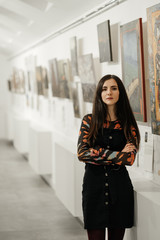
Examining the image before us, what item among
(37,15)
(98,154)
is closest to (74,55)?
(37,15)

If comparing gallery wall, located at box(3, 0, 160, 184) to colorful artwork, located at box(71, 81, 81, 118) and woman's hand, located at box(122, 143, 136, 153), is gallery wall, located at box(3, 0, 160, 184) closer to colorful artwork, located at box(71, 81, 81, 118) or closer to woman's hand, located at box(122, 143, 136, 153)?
colorful artwork, located at box(71, 81, 81, 118)

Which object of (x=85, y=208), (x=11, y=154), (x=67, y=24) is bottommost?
(x=11, y=154)

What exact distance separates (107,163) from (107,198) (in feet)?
1.19

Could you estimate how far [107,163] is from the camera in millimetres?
4133

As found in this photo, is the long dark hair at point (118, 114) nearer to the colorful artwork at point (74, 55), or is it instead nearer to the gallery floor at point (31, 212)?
the gallery floor at point (31, 212)

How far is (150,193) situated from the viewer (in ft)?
13.7

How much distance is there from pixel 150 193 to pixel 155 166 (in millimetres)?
541

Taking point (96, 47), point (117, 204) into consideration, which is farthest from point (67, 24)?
point (117, 204)

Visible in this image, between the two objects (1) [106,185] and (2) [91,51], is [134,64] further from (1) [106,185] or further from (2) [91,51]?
(2) [91,51]

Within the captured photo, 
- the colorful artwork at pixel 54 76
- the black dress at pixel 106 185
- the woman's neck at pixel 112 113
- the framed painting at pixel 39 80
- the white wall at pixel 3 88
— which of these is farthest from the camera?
the white wall at pixel 3 88

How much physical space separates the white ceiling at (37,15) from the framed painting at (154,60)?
1926 mm

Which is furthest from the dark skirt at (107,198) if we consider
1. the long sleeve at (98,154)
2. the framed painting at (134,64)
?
the framed painting at (134,64)

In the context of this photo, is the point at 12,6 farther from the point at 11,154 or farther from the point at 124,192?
the point at 11,154

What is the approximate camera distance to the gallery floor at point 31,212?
259 inches
